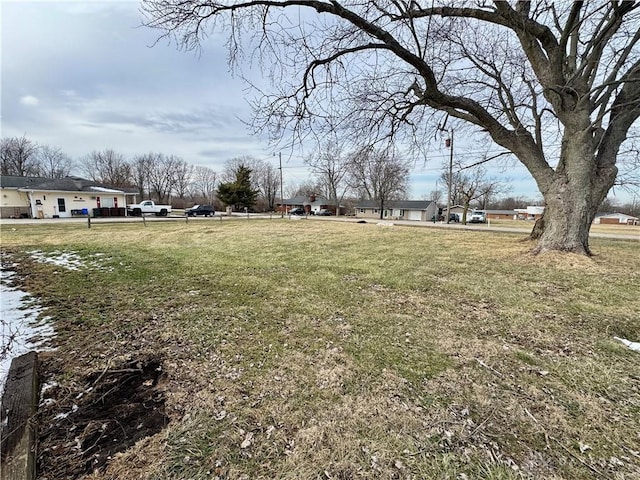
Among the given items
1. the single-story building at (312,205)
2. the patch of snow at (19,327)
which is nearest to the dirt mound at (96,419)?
the patch of snow at (19,327)

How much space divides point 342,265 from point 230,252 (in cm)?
362

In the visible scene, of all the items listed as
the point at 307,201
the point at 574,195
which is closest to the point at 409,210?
the point at 307,201

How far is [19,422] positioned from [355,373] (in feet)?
7.54

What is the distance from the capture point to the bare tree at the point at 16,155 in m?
34.2

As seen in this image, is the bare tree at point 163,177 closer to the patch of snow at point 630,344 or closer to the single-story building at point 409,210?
the single-story building at point 409,210

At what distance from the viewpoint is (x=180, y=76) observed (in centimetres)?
562

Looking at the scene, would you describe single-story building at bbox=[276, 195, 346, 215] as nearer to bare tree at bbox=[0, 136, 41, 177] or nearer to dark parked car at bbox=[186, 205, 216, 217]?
dark parked car at bbox=[186, 205, 216, 217]

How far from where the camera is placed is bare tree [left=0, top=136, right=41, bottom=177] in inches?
1348

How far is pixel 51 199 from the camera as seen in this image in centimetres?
2386

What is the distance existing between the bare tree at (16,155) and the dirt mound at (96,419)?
49.0 metres

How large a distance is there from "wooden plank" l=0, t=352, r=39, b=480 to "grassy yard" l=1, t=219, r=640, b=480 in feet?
0.30

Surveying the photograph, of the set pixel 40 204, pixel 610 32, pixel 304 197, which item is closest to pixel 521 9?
pixel 610 32

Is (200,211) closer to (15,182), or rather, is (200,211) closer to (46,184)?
(46,184)

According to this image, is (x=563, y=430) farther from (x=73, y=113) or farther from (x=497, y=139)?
(x=73, y=113)
